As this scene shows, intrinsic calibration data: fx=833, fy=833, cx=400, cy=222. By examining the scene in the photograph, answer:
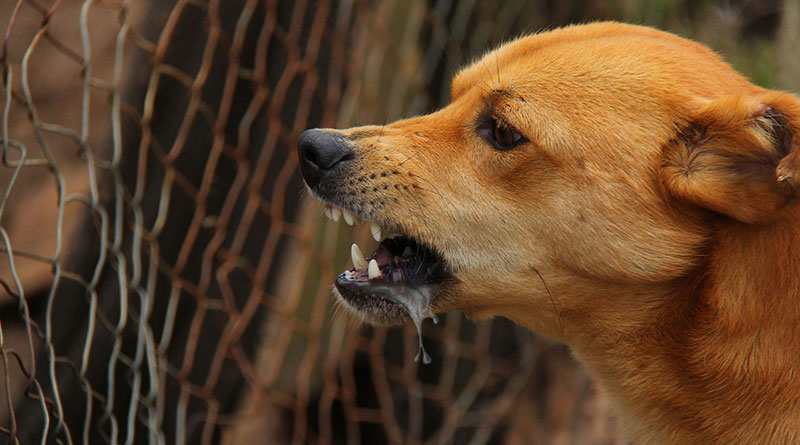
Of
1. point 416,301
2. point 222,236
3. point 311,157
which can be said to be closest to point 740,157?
point 416,301

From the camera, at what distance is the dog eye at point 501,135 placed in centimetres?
253

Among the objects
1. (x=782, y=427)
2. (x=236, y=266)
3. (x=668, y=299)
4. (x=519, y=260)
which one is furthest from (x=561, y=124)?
(x=236, y=266)

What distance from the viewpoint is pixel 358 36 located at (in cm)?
427

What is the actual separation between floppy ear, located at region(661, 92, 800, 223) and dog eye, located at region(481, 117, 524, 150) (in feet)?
1.44

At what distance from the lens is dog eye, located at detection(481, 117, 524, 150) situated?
2525mm

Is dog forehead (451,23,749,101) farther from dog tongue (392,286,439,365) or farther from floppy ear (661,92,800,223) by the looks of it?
dog tongue (392,286,439,365)

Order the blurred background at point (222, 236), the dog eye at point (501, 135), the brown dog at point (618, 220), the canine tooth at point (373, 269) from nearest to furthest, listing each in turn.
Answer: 1. the brown dog at point (618, 220)
2. the dog eye at point (501, 135)
3. the canine tooth at point (373, 269)
4. the blurred background at point (222, 236)

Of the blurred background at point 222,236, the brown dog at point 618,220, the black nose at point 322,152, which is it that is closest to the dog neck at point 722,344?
the brown dog at point 618,220

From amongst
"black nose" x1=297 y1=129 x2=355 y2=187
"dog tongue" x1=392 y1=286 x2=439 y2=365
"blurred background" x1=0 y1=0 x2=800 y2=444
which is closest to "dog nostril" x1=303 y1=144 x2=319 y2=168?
"black nose" x1=297 y1=129 x2=355 y2=187

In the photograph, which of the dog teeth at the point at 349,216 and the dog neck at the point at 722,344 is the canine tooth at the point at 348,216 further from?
the dog neck at the point at 722,344

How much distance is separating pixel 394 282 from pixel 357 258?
141mm

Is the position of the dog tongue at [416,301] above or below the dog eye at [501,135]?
below

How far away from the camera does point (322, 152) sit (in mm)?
2617

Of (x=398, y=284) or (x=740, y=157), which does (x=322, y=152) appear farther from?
(x=740, y=157)
